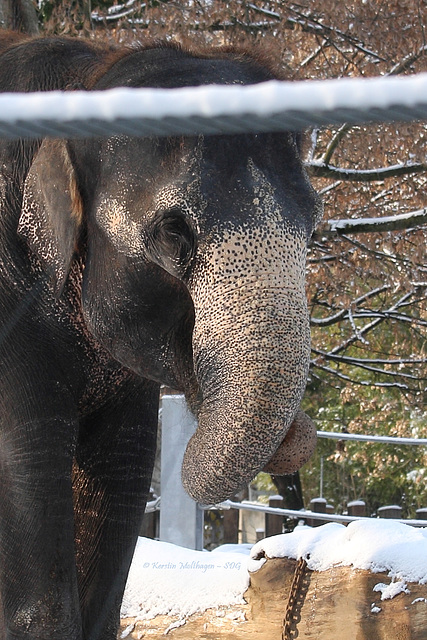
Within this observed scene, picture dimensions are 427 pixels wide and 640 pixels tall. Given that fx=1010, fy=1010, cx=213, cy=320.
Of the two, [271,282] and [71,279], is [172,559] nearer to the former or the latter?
[71,279]

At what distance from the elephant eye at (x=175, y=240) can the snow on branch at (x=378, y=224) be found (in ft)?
15.1

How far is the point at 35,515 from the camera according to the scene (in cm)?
Answer: 238

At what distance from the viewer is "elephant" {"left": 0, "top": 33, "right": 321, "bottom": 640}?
6.13 ft

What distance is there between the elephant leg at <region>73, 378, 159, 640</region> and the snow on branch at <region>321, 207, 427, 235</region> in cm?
397

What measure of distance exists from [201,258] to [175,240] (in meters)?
0.08

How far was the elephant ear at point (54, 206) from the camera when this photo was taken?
2248 millimetres

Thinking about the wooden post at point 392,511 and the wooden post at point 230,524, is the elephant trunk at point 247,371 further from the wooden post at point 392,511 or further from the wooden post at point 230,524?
the wooden post at point 392,511

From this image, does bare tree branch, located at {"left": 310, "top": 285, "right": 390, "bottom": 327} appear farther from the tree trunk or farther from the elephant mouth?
the elephant mouth

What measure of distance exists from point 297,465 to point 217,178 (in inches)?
25.3

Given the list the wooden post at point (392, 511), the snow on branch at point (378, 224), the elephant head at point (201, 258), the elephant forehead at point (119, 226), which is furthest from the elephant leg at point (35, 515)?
the wooden post at point (392, 511)

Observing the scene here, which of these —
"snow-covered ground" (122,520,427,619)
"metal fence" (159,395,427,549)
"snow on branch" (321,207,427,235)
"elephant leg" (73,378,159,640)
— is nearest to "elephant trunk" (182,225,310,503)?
"elephant leg" (73,378,159,640)

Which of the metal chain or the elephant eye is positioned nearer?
the elephant eye

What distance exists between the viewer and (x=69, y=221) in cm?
225

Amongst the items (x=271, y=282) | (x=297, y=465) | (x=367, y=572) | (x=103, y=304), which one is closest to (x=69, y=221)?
(x=103, y=304)
